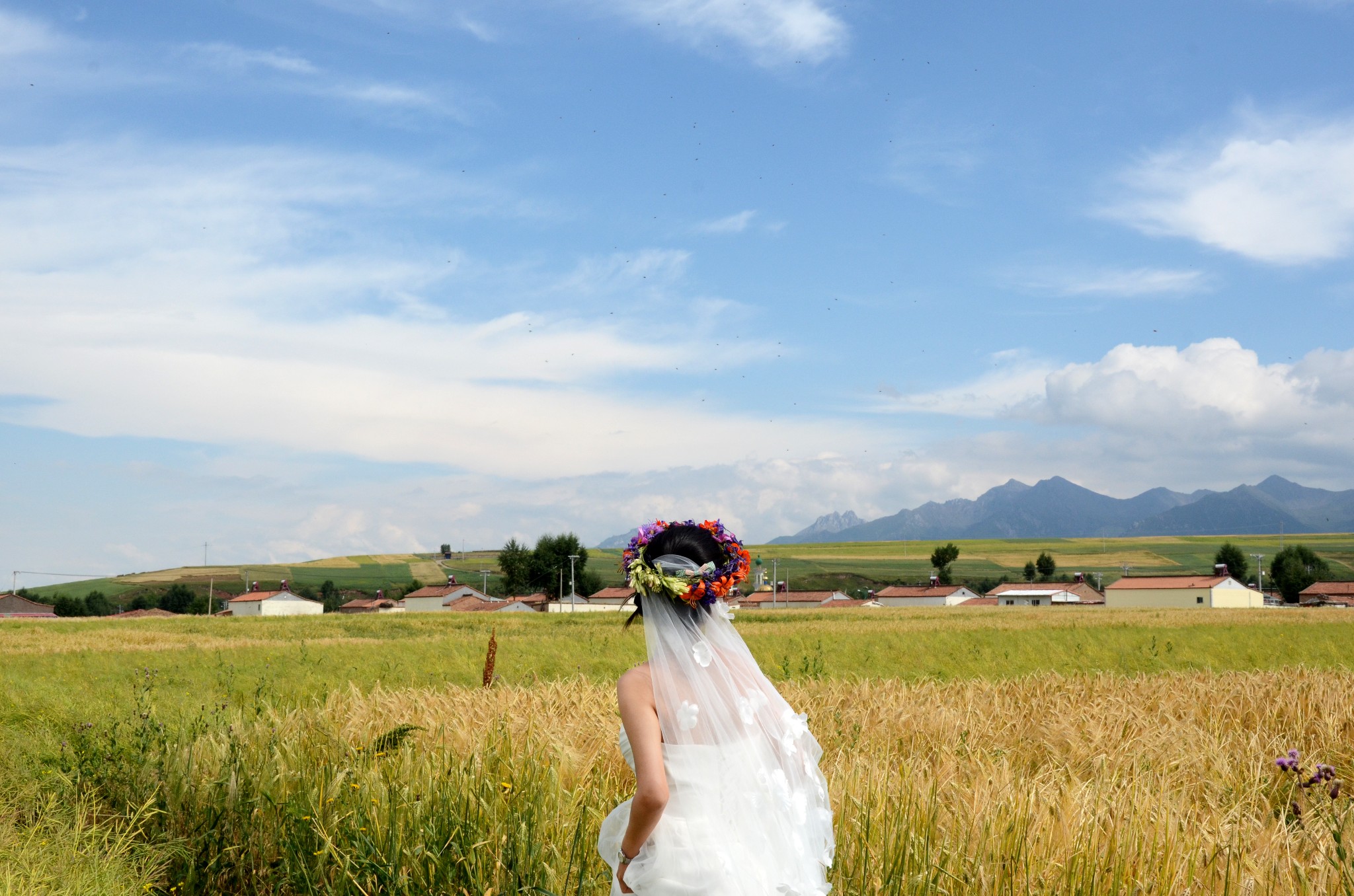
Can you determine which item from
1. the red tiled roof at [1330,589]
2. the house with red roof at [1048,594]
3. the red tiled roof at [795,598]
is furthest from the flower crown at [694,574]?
the red tiled roof at [1330,589]

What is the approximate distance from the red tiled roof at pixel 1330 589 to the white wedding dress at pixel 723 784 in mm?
151915

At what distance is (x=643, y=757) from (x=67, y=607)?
162450mm

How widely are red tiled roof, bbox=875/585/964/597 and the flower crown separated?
143989 mm

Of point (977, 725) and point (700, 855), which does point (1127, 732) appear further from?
point (700, 855)

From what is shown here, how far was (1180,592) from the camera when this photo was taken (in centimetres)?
11956

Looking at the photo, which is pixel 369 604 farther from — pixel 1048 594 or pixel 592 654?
pixel 592 654

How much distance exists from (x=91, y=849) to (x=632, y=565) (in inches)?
230

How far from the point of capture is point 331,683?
909 inches

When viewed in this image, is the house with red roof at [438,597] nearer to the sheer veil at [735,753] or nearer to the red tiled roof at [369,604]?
the red tiled roof at [369,604]

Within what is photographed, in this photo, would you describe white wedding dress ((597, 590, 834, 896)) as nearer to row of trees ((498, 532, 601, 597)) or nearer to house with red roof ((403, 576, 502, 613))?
row of trees ((498, 532, 601, 597))

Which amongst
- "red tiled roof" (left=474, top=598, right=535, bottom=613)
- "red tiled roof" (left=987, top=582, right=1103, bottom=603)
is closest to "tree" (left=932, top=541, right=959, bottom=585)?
"red tiled roof" (left=987, top=582, right=1103, bottom=603)

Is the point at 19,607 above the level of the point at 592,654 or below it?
below

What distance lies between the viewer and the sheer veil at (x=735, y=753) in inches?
153

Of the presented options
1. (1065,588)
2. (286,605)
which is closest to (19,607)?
(286,605)
